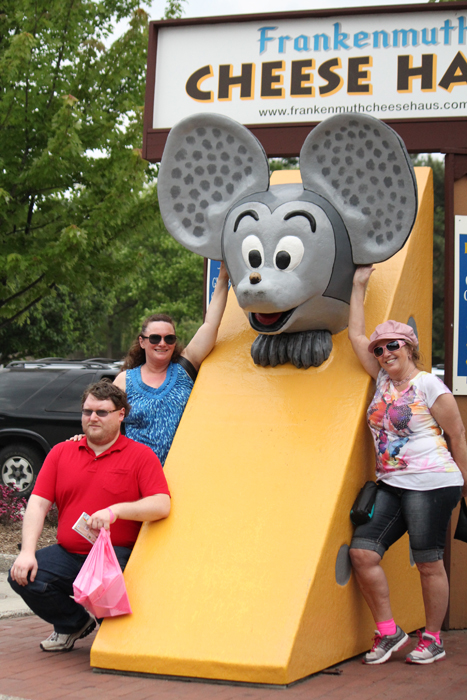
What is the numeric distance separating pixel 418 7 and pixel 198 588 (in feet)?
14.3

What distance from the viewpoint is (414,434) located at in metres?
4.06

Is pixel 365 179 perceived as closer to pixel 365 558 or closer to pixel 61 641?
pixel 365 558

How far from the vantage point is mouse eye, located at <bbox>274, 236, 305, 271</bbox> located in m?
4.27

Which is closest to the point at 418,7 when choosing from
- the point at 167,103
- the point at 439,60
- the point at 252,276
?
the point at 439,60

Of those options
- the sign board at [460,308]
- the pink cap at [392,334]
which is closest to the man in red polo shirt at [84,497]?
the pink cap at [392,334]

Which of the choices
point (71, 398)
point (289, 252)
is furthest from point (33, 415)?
point (289, 252)

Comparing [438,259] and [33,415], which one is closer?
[33,415]

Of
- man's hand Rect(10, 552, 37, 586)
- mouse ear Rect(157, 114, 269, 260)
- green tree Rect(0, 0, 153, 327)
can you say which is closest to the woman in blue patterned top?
mouse ear Rect(157, 114, 269, 260)

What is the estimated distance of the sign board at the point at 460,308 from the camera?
5.25m

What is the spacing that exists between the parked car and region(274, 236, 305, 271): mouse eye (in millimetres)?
5983

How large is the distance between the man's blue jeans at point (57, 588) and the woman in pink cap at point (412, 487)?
A: 1344 mm

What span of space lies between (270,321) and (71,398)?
6.10 metres

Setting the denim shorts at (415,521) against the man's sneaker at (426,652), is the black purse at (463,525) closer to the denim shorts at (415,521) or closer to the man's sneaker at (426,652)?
the denim shorts at (415,521)

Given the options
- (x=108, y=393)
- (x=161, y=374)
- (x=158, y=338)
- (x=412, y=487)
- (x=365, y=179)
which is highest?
(x=365, y=179)
